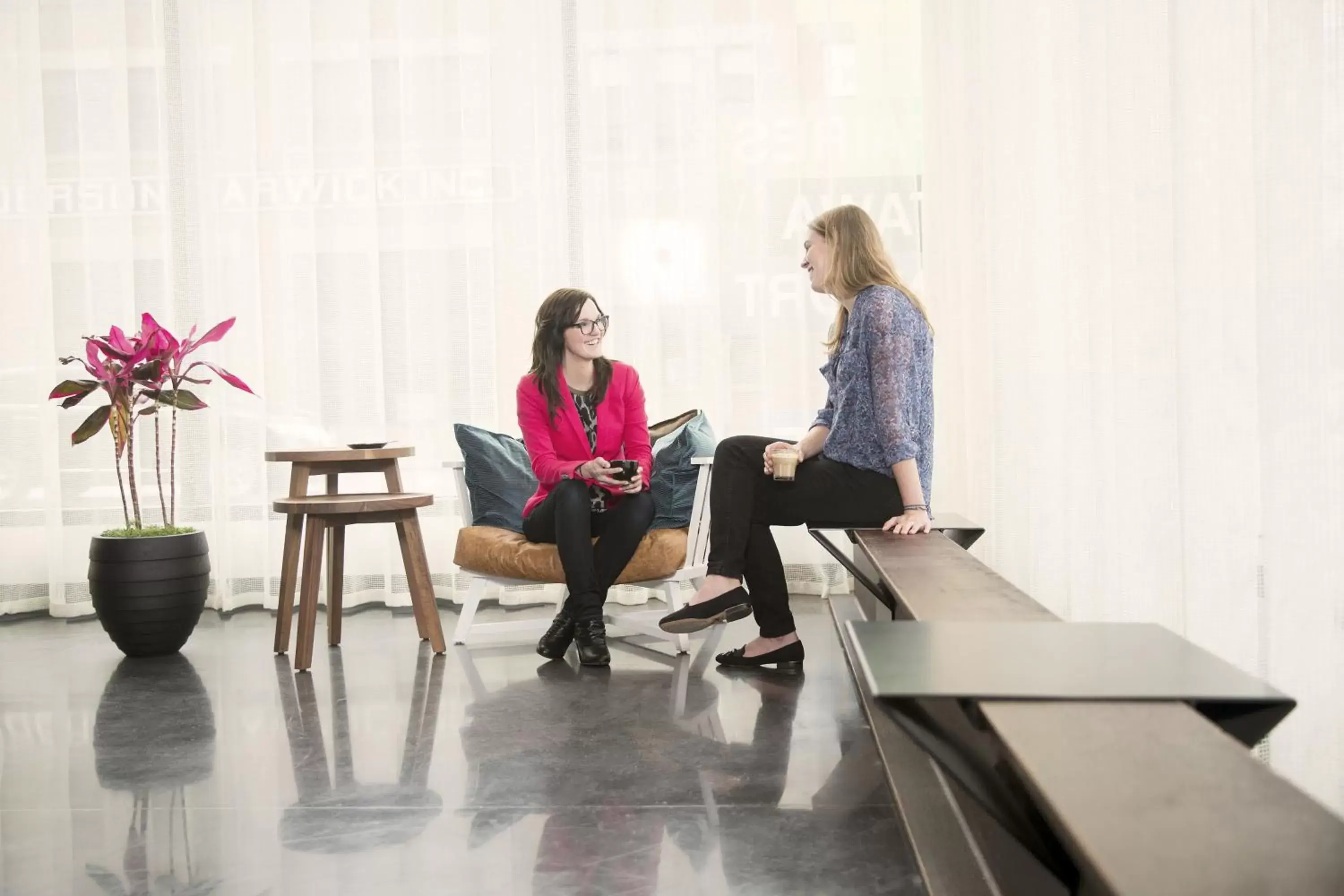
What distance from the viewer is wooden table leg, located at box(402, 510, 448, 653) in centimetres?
342

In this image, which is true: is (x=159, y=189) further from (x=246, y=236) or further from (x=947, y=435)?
(x=947, y=435)

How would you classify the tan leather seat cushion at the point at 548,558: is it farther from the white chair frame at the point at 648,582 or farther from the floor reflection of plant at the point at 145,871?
the floor reflection of plant at the point at 145,871

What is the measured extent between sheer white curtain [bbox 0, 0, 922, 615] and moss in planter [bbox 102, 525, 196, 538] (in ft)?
2.51

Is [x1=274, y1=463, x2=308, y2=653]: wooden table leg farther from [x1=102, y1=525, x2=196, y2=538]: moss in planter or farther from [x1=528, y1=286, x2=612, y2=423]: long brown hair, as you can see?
[x1=528, y1=286, x2=612, y2=423]: long brown hair

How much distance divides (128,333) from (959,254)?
10.9 ft

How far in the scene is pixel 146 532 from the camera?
3564mm

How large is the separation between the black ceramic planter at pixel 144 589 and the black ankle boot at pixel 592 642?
132 cm

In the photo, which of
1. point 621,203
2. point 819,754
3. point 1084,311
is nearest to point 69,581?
point 621,203

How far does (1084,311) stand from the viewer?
298 centimetres

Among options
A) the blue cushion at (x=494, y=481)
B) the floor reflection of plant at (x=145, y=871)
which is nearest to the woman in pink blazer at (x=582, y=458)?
the blue cushion at (x=494, y=481)

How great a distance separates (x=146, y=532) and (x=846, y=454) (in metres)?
2.24

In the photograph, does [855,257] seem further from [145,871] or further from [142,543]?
[142,543]

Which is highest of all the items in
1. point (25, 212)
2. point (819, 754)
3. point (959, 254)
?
point (25, 212)

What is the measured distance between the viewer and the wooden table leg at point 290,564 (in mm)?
3434
